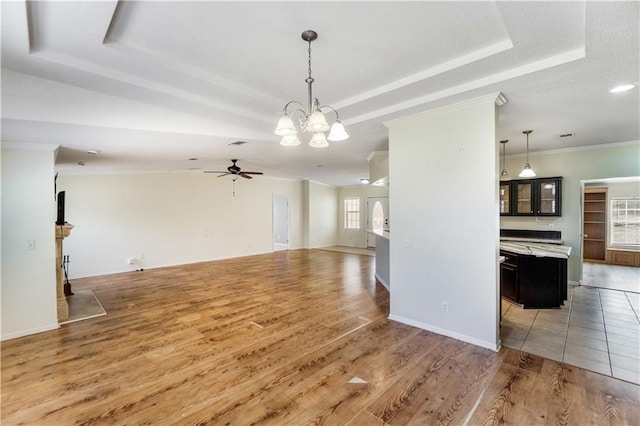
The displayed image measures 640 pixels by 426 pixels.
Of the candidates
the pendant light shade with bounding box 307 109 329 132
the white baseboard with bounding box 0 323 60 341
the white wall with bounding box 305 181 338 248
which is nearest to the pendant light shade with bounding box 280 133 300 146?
the pendant light shade with bounding box 307 109 329 132

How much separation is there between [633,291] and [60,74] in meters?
8.90

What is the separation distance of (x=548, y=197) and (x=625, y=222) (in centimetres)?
416

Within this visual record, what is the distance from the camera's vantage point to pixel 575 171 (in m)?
5.53

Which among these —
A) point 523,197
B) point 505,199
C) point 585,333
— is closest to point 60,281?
point 585,333

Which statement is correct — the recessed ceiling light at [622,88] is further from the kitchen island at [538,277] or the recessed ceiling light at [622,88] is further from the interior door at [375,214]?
the interior door at [375,214]

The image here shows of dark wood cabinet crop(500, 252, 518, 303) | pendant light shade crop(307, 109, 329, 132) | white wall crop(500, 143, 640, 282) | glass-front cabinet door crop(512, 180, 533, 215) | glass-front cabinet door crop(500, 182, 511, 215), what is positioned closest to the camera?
pendant light shade crop(307, 109, 329, 132)

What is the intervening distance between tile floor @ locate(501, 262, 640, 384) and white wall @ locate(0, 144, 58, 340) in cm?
580

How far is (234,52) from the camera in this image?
242cm

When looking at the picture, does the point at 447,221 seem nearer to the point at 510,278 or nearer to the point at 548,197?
the point at 510,278

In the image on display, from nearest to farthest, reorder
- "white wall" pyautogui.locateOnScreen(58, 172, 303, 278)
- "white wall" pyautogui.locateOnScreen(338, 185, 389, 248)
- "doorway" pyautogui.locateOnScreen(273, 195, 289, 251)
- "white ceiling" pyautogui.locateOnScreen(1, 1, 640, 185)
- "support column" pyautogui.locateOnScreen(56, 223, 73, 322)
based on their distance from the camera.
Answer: "white ceiling" pyautogui.locateOnScreen(1, 1, 640, 185), "support column" pyautogui.locateOnScreen(56, 223, 73, 322), "white wall" pyautogui.locateOnScreen(58, 172, 303, 278), "white wall" pyautogui.locateOnScreen(338, 185, 389, 248), "doorway" pyautogui.locateOnScreen(273, 195, 289, 251)

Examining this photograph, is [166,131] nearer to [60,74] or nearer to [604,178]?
[60,74]

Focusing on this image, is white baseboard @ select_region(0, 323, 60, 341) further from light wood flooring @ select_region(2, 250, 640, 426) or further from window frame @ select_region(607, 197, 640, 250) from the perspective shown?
window frame @ select_region(607, 197, 640, 250)

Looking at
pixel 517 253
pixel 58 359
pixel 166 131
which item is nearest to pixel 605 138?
pixel 517 253

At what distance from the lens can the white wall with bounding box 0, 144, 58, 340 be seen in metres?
3.55
